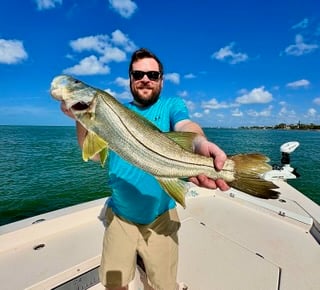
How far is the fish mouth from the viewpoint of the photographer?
219 cm

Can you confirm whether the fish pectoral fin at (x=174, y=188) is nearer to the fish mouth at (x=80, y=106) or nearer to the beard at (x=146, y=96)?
the fish mouth at (x=80, y=106)

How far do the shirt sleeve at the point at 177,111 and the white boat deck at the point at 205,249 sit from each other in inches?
93.4

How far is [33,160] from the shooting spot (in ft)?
92.9

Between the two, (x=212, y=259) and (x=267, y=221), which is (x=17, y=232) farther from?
(x=267, y=221)

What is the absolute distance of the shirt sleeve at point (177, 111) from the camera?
3.12 m

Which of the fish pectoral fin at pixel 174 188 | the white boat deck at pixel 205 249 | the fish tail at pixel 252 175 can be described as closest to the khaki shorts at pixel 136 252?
the white boat deck at pixel 205 249

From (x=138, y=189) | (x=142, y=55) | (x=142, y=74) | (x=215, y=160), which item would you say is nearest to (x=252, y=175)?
(x=215, y=160)

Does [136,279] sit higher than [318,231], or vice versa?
[318,231]

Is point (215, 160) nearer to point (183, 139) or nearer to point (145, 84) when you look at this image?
point (183, 139)

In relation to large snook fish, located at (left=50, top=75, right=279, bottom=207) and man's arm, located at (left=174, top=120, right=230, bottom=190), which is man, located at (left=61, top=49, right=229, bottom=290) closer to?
man's arm, located at (left=174, top=120, right=230, bottom=190)

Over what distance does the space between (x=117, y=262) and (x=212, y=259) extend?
1.82 m

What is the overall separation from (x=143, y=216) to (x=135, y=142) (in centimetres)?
121

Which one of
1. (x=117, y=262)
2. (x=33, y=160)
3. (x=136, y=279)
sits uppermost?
(x=117, y=262)

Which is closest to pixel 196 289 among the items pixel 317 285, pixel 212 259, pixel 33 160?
pixel 212 259
